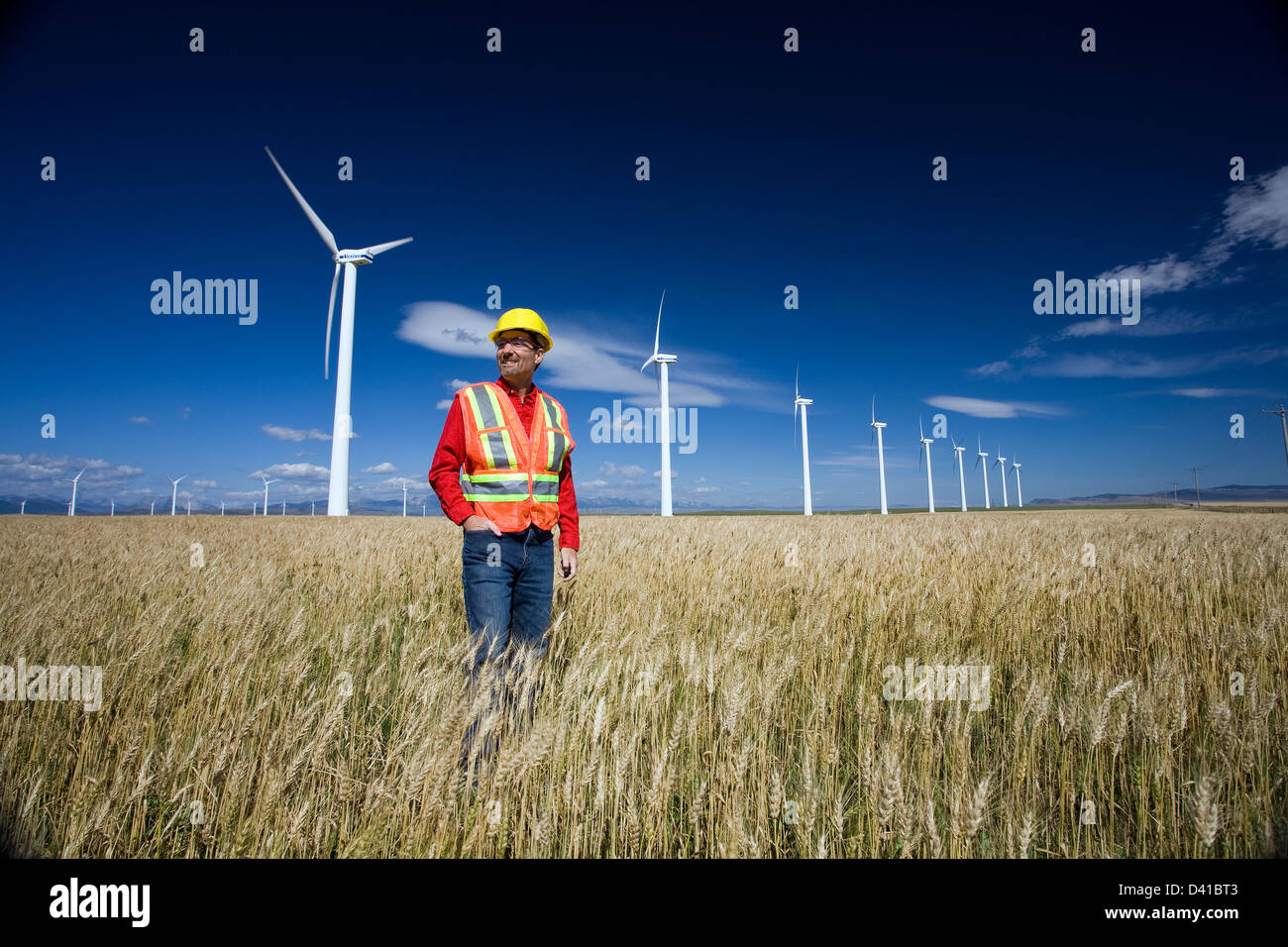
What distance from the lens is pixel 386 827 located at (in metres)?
2.22

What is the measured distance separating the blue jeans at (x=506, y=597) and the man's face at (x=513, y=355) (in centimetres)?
132

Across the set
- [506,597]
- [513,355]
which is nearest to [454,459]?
[513,355]

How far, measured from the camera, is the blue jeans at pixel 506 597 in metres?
3.60

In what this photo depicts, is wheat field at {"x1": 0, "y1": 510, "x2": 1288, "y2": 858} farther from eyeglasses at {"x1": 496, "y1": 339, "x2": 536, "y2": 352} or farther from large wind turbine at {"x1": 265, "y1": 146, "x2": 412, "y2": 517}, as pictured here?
large wind turbine at {"x1": 265, "y1": 146, "x2": 412, "y2": 517}

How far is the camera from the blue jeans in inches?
142

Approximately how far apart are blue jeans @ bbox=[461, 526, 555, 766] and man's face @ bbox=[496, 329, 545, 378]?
4.32ft

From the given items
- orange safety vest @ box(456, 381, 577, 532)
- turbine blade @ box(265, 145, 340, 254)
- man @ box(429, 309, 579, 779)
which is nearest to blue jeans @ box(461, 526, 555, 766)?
man @ box(429, 309, 579, 779)

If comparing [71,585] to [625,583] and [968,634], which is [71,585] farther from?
[968,634]

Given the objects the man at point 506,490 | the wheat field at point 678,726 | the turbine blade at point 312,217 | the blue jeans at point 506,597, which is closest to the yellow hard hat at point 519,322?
the man at point 506,490

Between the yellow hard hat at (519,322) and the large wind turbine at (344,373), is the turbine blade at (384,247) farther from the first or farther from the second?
the yellow hard hat at (519,322)

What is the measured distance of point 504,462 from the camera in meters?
3.92
